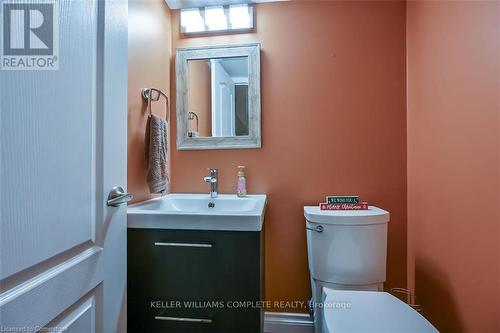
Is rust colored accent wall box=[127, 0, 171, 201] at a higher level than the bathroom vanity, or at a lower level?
higher

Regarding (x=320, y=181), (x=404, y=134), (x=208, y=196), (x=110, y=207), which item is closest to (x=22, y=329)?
(x=110, y=207)

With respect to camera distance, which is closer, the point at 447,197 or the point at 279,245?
the point at 447,197

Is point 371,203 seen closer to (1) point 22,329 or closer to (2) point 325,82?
(2) point 325,82

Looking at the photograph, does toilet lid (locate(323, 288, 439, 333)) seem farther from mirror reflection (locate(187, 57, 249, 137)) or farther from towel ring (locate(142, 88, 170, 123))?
towel ring (locate(142, 88, 170, 123))

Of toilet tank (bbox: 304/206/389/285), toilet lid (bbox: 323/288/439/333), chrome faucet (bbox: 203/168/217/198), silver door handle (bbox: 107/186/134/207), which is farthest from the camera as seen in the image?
chrome faucet (bbox: 203/168/217/198)

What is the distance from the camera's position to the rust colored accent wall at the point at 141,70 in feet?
3.73

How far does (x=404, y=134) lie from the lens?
1.41 m

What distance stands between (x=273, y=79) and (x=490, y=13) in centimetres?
96

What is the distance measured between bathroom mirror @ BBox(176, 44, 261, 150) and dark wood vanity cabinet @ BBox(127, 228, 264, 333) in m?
0.74

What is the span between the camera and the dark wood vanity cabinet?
2.84ft

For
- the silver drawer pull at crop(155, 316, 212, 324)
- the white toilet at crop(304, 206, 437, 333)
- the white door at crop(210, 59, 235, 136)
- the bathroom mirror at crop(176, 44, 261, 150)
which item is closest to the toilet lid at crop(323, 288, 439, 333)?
the white toilet at crop(304, 206, 437, 333)

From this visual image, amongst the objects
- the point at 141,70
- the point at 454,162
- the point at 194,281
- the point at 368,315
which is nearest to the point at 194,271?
the point at 194,281

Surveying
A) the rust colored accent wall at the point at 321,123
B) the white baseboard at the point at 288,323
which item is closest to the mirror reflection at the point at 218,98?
the rust colored accent wall at the point at 321,123

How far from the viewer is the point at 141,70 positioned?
4.02 ft
